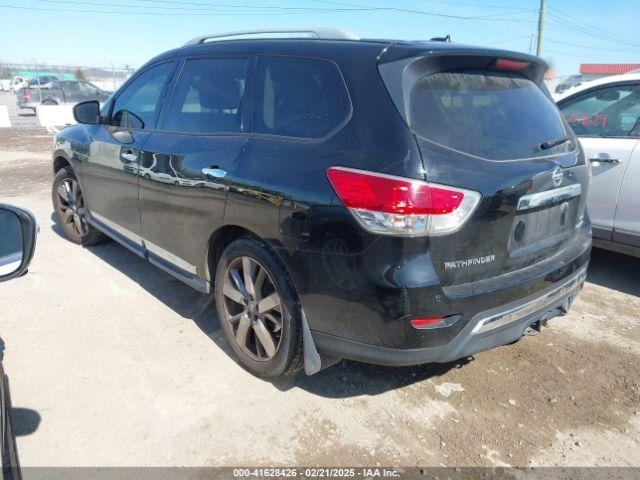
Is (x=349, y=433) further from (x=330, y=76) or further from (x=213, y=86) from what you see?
(x=213, y=86)

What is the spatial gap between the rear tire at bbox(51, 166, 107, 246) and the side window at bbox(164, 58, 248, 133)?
76.5 inches

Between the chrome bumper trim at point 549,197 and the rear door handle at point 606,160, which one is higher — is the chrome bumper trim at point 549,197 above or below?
above

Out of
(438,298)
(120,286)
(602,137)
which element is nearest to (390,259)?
(438,298)

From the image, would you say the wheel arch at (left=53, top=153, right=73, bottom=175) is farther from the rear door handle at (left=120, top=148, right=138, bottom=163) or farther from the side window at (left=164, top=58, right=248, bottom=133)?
the side window at (left=164, top=58, right=248, bottom=133)

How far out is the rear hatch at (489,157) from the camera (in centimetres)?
227

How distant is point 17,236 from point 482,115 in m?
2.07

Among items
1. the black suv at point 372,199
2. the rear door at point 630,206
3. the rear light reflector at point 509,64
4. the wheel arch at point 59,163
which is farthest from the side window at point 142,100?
the rear door at point 630,206

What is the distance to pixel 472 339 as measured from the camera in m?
2.40

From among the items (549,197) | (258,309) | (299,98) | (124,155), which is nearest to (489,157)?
(549,197)

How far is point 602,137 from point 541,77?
174 cm

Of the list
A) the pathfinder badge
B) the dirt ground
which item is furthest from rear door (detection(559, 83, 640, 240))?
the pathfinder badge

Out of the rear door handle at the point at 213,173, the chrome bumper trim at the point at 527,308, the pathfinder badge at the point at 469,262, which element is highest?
the rear door handle at the point at 213,173

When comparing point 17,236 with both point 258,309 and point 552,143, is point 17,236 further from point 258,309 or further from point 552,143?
point 552,143

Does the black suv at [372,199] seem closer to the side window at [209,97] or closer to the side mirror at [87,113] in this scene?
the side window at [209,97]
